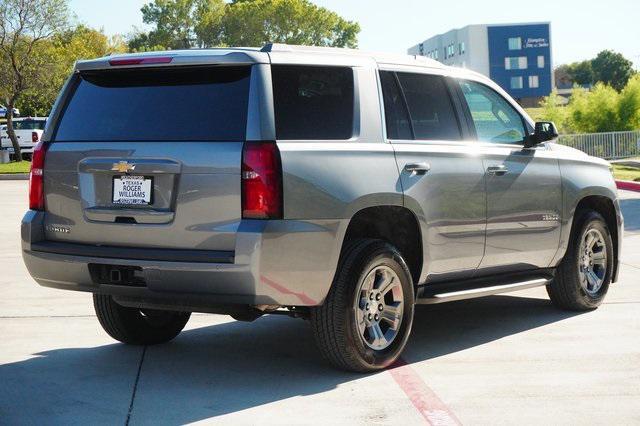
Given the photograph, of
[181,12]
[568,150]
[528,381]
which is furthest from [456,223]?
[181,12]

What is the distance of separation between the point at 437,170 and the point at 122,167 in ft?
6.85

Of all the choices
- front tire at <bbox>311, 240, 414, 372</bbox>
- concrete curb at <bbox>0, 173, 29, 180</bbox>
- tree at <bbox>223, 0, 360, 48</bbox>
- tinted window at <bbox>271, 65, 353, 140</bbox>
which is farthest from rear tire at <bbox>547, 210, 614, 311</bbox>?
tree at <bbox>223, 0, 360, 48</bbox>

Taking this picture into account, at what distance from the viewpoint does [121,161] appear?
21.0 feet

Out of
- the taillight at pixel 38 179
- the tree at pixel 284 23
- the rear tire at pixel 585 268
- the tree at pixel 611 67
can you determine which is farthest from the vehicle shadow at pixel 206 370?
the tree at pixel 611 67

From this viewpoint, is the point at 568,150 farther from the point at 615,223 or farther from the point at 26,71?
the point at 26,71

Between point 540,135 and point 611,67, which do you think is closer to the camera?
point 540,135

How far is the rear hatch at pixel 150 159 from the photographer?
614cm

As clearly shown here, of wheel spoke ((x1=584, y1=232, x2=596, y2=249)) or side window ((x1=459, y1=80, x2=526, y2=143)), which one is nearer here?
side window ((x1=459, y1=80, x2=526, y2=143))

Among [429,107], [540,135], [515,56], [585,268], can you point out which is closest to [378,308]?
[429,107]

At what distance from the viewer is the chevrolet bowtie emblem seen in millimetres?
6353

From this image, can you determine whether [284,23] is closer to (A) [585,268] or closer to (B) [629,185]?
(B) [629,185]

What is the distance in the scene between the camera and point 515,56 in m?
136

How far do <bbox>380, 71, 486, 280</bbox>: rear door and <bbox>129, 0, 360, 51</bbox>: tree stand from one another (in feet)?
340

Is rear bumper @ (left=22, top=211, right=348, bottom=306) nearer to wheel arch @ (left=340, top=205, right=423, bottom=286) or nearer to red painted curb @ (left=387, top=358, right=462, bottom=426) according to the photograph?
wheel arch @ (left=340, top=205, right=423, bottom=286)
